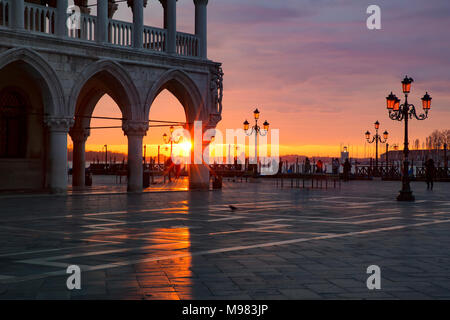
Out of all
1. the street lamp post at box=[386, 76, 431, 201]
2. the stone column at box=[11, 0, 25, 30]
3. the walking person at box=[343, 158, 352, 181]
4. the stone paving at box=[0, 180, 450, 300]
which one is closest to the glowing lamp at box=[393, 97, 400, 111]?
the street lamp post at box=[386, 76, 431, 201]

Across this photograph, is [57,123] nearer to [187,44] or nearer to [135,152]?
[135,152]

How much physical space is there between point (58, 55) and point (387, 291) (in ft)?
59.2

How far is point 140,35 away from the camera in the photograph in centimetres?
2444

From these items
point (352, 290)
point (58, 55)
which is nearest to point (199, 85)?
point (58, 55)

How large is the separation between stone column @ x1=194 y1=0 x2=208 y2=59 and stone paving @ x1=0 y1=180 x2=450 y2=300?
11998mm

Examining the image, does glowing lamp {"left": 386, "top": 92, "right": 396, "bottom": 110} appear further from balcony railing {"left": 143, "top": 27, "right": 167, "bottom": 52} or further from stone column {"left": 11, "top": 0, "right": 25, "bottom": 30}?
stone column {"left": 11, "top": 0, "right": 25, "bottom": 30}

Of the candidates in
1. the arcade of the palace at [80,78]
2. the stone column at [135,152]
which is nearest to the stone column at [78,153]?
the arcade of the palace at [80,78]

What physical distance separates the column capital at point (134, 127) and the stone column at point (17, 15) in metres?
5.46

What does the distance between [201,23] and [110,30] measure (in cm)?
469

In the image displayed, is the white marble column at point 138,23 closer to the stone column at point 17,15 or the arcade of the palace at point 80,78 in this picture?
the arcade of the palace at point 80,78

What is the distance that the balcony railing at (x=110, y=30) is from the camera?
21.7 metres

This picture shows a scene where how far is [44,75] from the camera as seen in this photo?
2155cm

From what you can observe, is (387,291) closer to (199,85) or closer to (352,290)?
(352,290)

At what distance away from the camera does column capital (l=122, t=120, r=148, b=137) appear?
2434 cm
